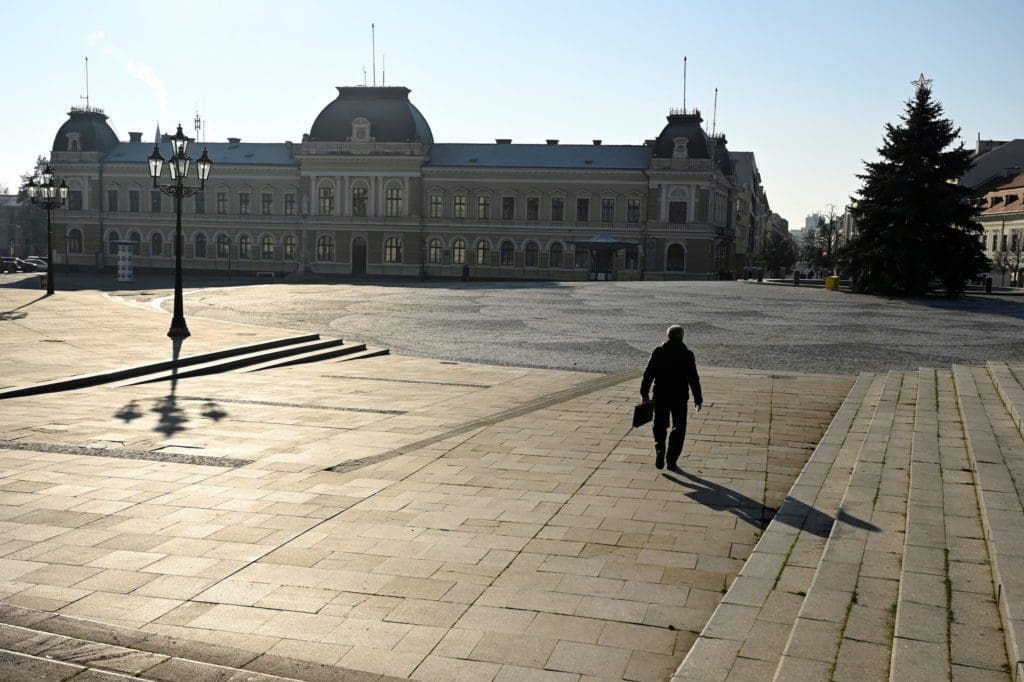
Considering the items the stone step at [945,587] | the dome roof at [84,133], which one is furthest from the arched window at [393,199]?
the stone step at [945,587]

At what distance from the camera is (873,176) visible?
47.5 meters

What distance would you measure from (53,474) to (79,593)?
11.8 ft

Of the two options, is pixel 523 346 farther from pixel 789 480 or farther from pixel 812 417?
pixel 789 480

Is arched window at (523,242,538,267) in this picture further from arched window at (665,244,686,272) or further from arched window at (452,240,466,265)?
arched window at (665,244,686,272)

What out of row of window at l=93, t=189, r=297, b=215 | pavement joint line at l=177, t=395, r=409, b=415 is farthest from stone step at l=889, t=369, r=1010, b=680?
row of window at l=93, t=189, r=297, b=215

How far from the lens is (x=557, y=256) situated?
76.1 meters

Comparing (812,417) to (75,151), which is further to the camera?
(75,151)

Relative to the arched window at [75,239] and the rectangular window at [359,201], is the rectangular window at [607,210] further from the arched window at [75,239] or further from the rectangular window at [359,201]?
the arched window at [75,239]

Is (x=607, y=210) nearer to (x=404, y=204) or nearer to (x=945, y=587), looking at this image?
(x=404, y=204)

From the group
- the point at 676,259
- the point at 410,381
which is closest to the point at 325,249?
the point at 676,259

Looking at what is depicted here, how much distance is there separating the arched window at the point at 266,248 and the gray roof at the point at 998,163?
208 ft

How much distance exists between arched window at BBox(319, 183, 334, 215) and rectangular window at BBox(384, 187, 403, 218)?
4738 mm

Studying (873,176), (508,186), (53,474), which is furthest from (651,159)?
(53,474)

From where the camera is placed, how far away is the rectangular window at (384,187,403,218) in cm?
7794
